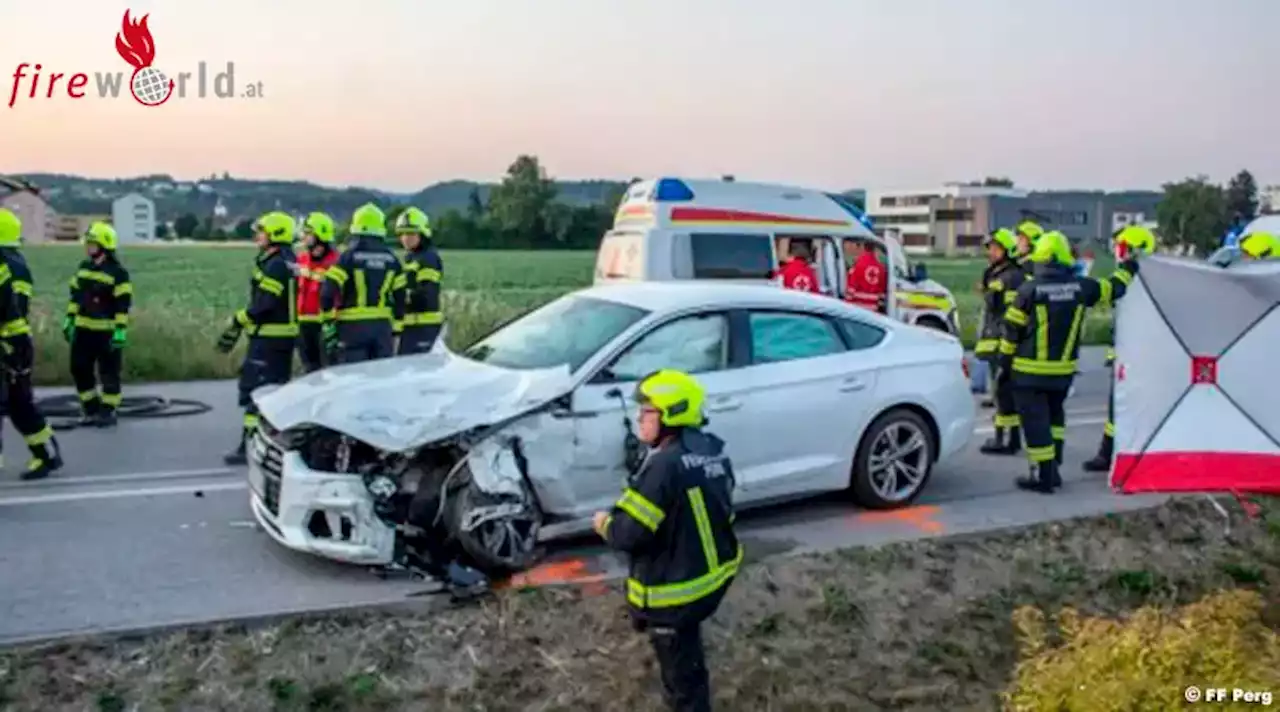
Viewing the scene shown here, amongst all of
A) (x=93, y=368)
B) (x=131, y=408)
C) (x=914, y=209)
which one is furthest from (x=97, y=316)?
(x=914, y=209)

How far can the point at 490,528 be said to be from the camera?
248 inches

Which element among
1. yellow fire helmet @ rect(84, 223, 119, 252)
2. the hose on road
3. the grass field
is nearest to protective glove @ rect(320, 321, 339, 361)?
yellow fire helmet @ rect(84, 223, 119, 252)

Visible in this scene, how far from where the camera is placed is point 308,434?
6406mm

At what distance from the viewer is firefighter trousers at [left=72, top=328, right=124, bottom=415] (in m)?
11.0

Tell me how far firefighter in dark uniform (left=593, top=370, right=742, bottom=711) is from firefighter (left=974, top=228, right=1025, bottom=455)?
5984mm

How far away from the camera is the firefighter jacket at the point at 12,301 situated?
8578 millimetres

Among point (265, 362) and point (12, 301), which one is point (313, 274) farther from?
point (12, 301)

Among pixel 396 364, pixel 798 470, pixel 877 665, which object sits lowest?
pixel 877 665

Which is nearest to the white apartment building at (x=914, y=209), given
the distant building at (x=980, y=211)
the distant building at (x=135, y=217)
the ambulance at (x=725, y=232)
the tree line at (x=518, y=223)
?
the distant building at (x=980, y=211)

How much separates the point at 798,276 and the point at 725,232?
3.39 ft

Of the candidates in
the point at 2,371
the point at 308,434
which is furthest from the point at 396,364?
the point at 2,371

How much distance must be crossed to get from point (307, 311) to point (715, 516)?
245 inches

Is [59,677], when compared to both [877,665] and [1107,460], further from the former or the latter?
[1107,460]

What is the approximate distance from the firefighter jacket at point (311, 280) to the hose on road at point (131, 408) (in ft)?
8.65
